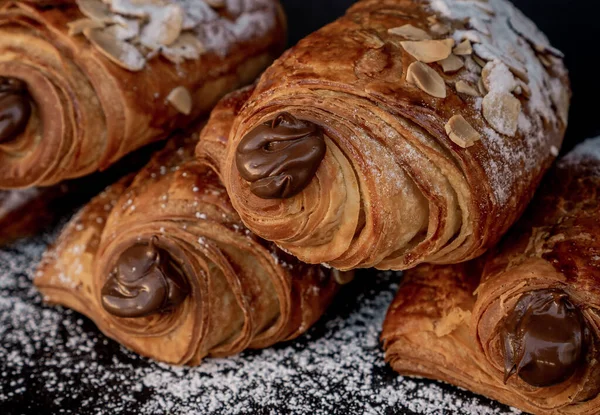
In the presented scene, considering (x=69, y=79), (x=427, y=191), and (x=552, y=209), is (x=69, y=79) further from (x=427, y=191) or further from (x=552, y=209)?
(x=552, y=209)

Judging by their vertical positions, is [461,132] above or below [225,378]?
above

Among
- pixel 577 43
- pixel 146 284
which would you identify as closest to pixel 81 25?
pixel 146 284

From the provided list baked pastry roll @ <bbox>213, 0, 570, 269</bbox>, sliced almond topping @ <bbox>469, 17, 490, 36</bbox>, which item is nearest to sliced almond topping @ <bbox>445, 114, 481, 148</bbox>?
baked pastry roll @ <bbox>213, 0, 570, 269</bbox>

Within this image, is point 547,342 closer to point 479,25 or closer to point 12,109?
point 479,25

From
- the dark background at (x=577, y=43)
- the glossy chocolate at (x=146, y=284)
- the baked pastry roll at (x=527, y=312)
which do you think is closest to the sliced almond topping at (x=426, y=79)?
the baked pastry roll at (x=527, y=312)

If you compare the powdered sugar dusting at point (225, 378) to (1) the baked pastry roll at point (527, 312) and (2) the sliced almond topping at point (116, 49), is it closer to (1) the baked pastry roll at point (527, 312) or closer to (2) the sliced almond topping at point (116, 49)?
(1) the baked pastry roll at point (527, 312)

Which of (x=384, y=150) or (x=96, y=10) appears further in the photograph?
(x=96, y=10)

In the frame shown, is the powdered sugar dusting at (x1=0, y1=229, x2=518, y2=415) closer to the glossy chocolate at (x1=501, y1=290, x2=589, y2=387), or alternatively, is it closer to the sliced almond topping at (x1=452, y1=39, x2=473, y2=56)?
the glossy chocolate at (x1=501, y1=290, x2=589, y2=387)
